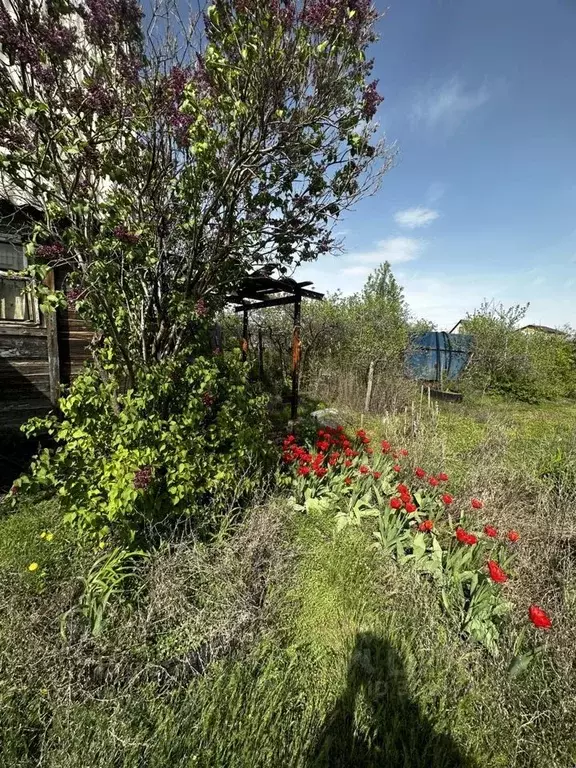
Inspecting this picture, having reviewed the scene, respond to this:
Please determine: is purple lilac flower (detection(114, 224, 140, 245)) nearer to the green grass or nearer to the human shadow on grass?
the green grass

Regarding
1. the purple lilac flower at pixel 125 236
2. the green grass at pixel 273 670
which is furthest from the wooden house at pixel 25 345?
the purple lilac flower at pixel 125 236

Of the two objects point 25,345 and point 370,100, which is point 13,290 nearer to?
point 25,345

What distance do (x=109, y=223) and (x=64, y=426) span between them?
123cm

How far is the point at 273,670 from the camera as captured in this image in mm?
1668

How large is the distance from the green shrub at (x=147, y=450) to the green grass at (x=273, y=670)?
31 centimetres

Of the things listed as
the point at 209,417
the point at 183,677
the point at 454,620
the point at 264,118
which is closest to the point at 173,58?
the point at 264,118

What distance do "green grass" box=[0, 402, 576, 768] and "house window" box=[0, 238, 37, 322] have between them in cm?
358

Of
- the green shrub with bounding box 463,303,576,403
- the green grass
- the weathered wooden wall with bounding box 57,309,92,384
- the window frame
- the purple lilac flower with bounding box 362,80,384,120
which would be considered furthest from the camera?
the green shrub with bounding box 463,303,576,403

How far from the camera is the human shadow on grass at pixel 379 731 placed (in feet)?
4.62

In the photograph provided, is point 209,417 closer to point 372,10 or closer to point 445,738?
point 445,738

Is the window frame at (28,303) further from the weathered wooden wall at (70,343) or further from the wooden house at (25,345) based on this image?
the weathered wooden wall at (70,343)

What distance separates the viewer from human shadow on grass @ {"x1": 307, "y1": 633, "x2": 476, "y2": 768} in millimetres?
1407

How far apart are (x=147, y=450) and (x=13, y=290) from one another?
4.41 m

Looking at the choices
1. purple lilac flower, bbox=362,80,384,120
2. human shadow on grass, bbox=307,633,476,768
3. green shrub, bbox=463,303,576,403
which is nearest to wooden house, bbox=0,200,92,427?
purple lilac flower, bbox=362,80,384,120
